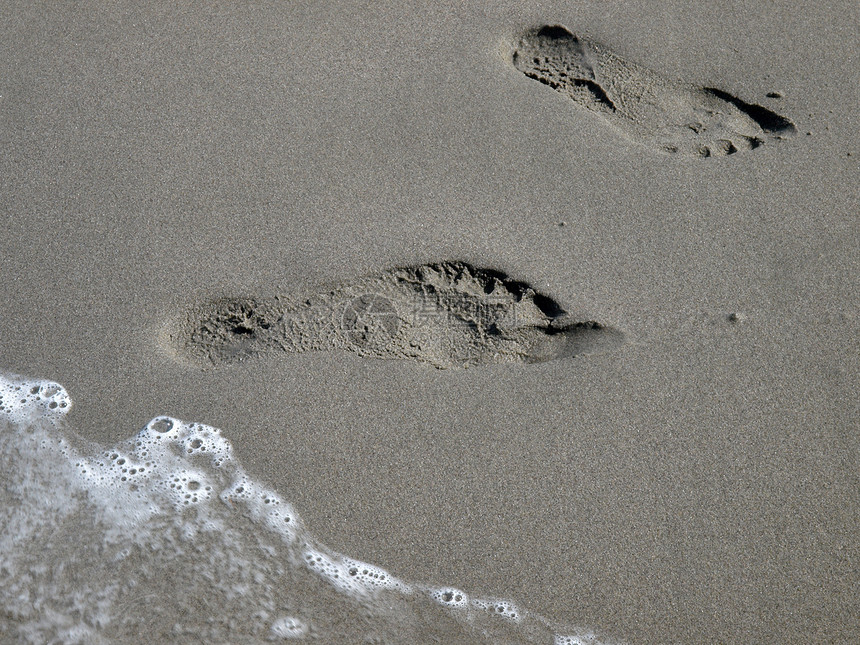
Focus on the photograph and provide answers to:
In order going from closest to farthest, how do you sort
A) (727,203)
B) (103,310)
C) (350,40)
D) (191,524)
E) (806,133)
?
(191,524) < (103,310) < (727,203) < (806,133) < (350,40)

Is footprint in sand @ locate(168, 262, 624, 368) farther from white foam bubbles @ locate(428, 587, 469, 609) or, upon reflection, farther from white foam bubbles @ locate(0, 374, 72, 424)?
white foam bubbles @ locate(428, 587, 469, 609)

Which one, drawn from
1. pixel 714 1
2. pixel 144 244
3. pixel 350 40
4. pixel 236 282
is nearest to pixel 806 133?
pixel 714 1

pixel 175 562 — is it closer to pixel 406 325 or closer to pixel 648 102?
pixel 406 325

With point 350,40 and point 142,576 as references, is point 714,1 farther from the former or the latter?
point 142,576

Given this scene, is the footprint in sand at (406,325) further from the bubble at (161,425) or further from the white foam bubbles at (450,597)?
the white foam bubbles at (450,597)

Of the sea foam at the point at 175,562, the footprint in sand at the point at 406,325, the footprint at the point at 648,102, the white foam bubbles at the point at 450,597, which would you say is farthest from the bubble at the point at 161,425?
the footprint at the point at 648,102

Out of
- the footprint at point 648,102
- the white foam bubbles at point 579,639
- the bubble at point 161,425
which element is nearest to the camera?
the white foam bubbles at point 579,639
